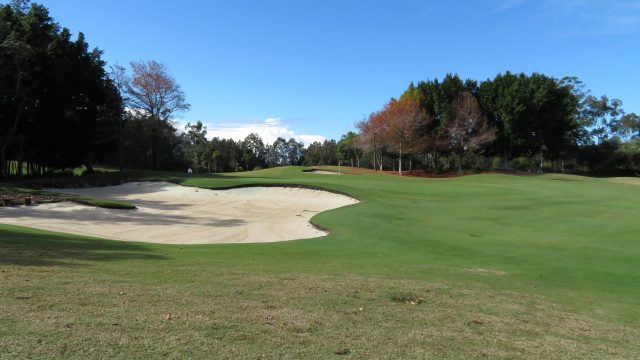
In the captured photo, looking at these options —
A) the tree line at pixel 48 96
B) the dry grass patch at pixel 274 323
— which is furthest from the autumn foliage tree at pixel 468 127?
the dry grass patch at pixel 274 323

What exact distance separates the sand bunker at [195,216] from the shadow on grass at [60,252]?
4.39m

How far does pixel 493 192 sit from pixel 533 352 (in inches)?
1138

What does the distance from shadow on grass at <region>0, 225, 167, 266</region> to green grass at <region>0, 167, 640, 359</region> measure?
0.05 m

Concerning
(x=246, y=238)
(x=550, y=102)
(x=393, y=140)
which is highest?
(x=550, y=102)

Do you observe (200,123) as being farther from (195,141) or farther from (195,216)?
(195,216)

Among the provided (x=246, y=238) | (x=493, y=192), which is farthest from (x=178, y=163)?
(x=246, y=238)

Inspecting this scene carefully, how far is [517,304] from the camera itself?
25.1 ft

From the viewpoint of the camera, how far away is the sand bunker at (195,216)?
18.3 m

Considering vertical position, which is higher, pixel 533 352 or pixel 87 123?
pixel 87 123

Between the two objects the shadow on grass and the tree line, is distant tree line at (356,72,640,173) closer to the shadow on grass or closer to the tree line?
the tree line

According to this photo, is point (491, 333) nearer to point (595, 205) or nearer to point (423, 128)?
point (595, 205)

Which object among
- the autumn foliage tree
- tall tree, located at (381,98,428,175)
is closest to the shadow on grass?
tall tree, located at (381,98,428,175)

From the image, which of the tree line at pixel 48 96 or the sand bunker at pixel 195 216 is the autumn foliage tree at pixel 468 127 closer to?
the sand bunker at pixel 195 216

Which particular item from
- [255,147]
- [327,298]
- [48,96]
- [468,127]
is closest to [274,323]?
[327,298]
